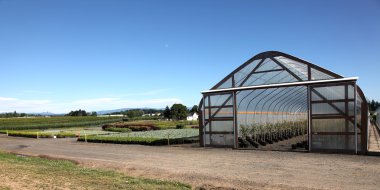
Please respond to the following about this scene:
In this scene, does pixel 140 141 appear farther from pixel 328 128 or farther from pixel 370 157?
pixel 370 157

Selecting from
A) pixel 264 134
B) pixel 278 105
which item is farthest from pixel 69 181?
pixel 278 105

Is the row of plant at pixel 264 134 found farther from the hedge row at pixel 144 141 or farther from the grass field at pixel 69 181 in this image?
the grass field at pixel 69 181

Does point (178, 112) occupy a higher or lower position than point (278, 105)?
lower

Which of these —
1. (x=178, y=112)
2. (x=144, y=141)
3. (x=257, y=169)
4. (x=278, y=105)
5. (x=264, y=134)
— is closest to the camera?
(x=257, y=169)

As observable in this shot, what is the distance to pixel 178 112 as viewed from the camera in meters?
86.5

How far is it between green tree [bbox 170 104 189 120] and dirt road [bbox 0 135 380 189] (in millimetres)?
70027

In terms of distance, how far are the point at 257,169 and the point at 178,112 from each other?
7532 centimetres

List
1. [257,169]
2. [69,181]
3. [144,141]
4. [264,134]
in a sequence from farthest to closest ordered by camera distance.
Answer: [144,141] < [264,134] < [257,169] < [69,181]


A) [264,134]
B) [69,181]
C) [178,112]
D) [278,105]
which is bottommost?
[69,181]

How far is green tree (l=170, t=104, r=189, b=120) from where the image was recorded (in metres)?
86.3

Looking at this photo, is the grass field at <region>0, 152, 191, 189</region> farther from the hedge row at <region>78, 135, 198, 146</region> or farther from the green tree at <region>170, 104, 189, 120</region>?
the green tree at <region>170, 104, 189, 120</region>

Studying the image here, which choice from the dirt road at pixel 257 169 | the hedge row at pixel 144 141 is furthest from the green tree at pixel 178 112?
the dirt road at pixel 257 169

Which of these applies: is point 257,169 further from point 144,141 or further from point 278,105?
point 278,105

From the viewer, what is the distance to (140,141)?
22141 millimetres
